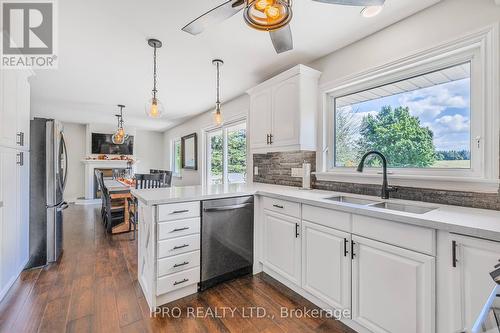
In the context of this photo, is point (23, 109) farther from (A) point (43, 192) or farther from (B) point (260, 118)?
(B) point (260, 118)

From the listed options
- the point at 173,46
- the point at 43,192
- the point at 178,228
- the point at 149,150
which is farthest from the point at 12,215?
the point at 149,150

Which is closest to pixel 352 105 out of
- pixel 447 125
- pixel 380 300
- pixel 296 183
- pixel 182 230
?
pixel 447 125

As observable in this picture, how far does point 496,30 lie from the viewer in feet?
4.66

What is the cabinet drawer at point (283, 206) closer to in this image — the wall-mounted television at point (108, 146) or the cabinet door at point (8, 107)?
the cabinet door at point (8, 107)

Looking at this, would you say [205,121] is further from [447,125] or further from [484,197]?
[484,197]

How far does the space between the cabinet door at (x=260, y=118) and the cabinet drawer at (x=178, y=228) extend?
1.26 m

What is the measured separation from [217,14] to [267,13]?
0.40 metres

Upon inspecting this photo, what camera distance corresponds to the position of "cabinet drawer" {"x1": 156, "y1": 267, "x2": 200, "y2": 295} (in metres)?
1.82

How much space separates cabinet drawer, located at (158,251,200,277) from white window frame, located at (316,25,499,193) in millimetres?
1688

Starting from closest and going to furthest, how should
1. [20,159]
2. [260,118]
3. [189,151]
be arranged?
[20,159] < [260,118] < [189,151]

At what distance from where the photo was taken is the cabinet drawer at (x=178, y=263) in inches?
72.0

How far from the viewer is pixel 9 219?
80.5 inches

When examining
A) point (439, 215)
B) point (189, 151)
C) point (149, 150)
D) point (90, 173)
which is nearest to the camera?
point (439, 215)

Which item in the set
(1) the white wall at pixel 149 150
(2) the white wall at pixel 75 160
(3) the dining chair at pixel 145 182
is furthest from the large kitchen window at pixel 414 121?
(2) the white wall at pixel 75 160
